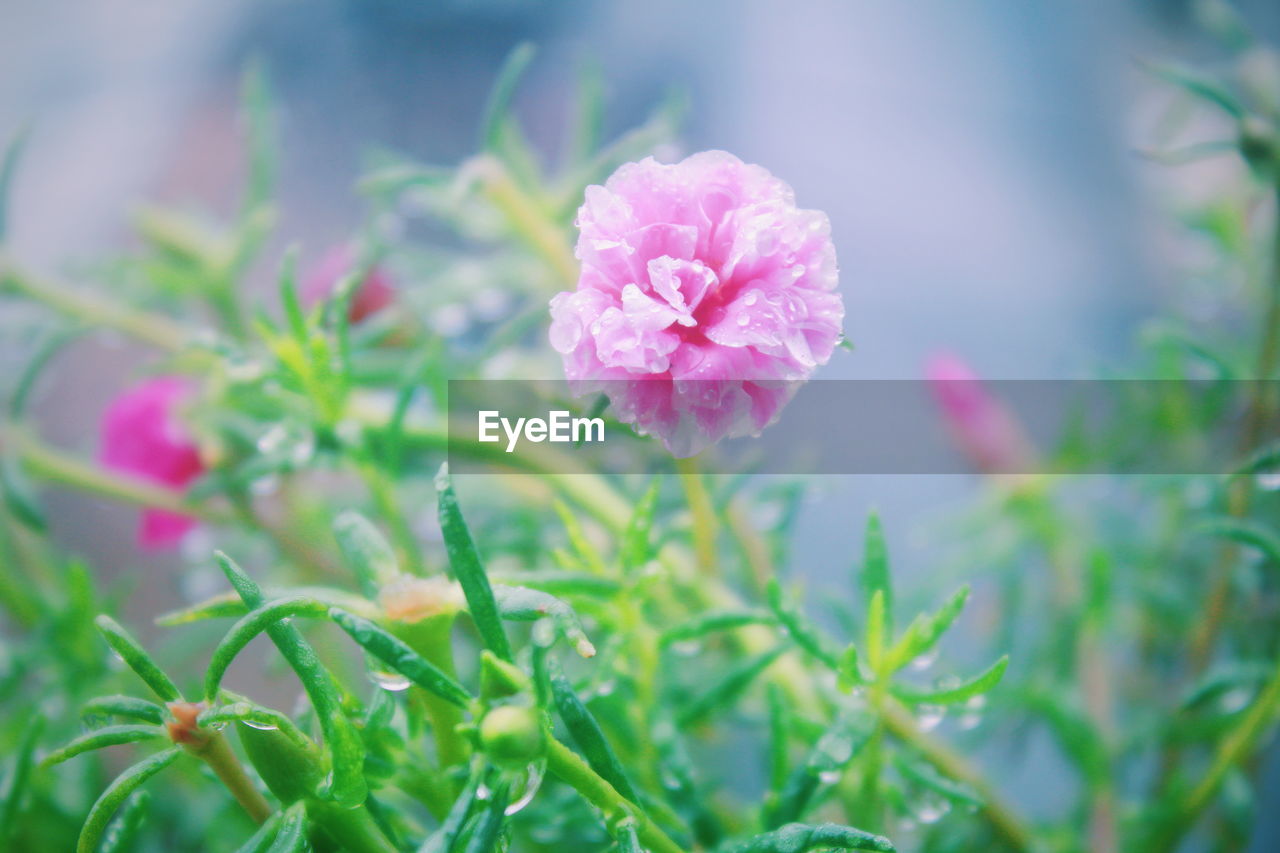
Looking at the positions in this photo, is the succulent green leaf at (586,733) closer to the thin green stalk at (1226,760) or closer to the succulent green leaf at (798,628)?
the succulent green leaf at (798,628)

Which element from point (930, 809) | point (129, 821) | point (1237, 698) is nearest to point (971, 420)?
point (1237, 698)

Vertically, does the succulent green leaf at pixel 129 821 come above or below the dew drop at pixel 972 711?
below

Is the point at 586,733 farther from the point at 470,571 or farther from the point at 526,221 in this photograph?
the point at 526,221

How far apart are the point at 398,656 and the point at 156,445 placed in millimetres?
388

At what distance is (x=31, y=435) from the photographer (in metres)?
0.58

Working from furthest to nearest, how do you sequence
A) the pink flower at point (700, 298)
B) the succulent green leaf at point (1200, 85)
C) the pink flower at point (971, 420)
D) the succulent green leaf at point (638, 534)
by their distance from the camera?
1. the pink flower at point (971, 420)
2. the succulent green leaf at point (1200, 85)
3. the succulent green leaf at point (638, 534)
4. the pink flower at point (700, 298)

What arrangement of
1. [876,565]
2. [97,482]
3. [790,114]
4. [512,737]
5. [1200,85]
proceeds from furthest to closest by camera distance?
[790,114]
[97,482]
[1200,85]
[876,565]
[512,737]

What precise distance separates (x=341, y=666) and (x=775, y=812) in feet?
0.95

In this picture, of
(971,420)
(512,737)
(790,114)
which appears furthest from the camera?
(790,114)

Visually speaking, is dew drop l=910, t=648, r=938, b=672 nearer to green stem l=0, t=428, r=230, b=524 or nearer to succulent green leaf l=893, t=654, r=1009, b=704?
succulent green leaf l=893, t=654, r=1009, b=704

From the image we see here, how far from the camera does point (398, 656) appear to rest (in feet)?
0.85

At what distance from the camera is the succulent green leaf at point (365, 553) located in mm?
302

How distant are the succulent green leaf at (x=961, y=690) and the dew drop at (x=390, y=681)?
0.55 feet

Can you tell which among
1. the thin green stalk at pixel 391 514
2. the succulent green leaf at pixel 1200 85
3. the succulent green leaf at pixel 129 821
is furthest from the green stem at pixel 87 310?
the succulent green leaf at pixel 1200 85
